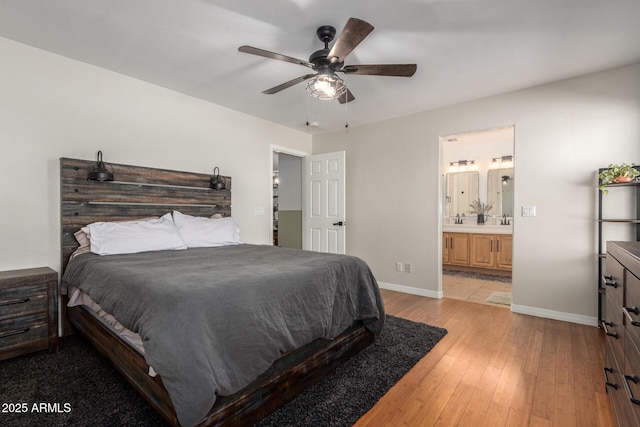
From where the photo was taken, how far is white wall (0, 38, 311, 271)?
2.47 metres

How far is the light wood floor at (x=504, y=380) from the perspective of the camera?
1.66m

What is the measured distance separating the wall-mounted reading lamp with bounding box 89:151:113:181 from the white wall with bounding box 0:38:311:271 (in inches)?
6.1

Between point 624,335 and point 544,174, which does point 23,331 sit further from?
point 544,174

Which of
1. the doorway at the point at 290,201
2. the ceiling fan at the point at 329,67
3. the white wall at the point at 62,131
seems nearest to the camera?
the ceiling fan at the point at 329,67

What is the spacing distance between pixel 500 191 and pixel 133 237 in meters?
6.00

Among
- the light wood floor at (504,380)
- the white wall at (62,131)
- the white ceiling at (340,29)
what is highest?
the white ceiling at (340,29)

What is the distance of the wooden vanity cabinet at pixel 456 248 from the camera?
5.55m

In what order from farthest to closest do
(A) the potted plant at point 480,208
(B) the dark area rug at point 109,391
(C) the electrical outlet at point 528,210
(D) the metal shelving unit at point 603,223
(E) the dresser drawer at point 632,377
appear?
(A) the potted plant at point 480,208 → (C) the electrical outlet at point 528,210 → (D) the metal shelving unit at point 603,223 → (B) the dark area rug at point 109,391 → (E) the dresser drawer at point 632,377

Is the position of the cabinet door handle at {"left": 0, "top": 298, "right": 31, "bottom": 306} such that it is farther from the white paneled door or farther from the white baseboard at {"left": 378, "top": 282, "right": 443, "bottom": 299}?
the white baseboard at {"left": 378, "top": 282, "right": 443, "bottom": 299}

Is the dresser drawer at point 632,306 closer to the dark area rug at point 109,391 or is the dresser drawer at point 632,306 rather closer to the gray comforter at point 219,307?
the dark area rug at point 109,391

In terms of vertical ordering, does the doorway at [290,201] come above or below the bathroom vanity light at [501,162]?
below

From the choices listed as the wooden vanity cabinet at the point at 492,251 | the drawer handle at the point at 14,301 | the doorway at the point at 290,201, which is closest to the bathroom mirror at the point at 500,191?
the wooden vanity cabinet at the point at 492,251

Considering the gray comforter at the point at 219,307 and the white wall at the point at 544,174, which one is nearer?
the gray comforter at the point at 219,307

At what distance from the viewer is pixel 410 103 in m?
3.79
